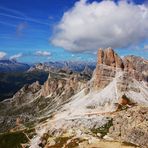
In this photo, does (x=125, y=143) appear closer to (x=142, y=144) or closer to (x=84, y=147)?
(x=142, y=144)

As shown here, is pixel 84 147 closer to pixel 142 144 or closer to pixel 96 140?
pixel 96 140

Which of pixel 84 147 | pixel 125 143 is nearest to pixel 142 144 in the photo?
pixel 125 143

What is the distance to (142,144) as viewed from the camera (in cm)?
19938

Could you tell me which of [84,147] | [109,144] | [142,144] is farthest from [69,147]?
[142,144]

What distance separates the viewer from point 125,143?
193750 millimetres

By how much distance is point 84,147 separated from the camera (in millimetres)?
184875

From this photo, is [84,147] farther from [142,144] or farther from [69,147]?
[142,144]

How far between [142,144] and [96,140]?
3152cm

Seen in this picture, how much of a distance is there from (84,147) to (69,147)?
1591 cm

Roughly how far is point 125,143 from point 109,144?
540 inches

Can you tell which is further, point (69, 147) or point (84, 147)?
point (69, 147)

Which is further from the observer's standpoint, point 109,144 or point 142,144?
point 142,144

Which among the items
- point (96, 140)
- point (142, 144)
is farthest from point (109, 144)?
point (142, 144)

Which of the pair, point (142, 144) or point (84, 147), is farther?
point (142, 144)
